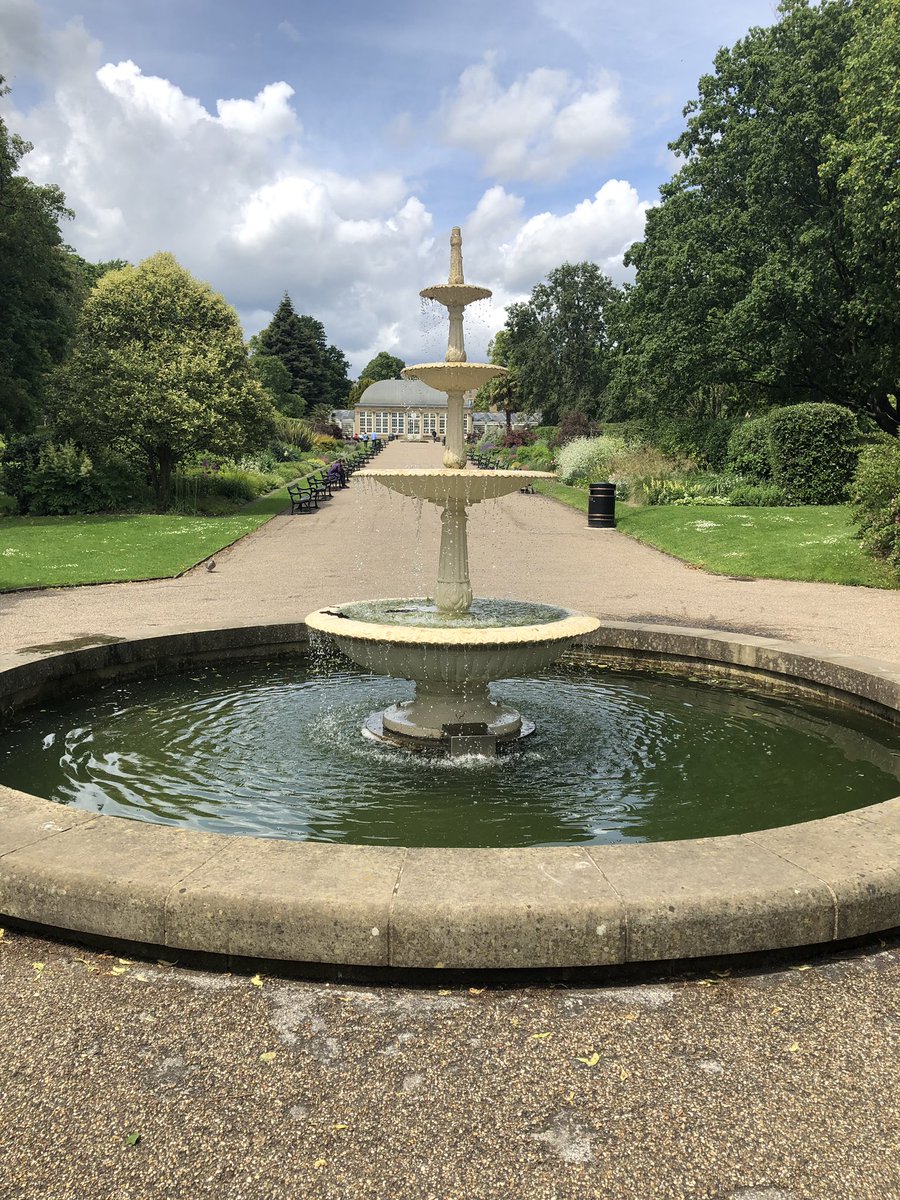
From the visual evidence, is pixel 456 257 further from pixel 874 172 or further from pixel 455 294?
pixel 874 172

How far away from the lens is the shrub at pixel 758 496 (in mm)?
23078

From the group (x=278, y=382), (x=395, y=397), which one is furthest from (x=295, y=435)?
(x=395, y=397)

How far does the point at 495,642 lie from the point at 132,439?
73.6 ft

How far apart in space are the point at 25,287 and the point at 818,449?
23.2 meters

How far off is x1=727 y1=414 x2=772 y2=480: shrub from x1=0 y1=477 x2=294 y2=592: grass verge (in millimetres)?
13993

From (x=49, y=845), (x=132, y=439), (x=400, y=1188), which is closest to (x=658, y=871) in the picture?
(x=400, y=1188)

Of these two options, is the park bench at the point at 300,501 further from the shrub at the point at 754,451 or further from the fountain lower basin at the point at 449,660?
the fountain lower basin at the point at 449,660

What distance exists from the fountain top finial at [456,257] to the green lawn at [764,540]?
943cm

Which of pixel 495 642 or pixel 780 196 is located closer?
pixel 495 642

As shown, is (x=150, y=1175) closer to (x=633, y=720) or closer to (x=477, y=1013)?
(x=477, y=1013)

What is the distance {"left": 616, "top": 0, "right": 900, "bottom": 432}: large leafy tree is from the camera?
2681cm

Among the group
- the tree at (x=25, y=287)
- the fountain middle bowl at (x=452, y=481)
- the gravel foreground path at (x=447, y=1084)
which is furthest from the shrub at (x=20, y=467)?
the gravel foreground path at (x=447, y=1084)

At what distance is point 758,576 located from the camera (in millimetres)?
14531

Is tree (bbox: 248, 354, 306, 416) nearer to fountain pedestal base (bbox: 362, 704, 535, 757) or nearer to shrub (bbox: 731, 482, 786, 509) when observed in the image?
shrub (bbox: 731, 482, 786, 509)
